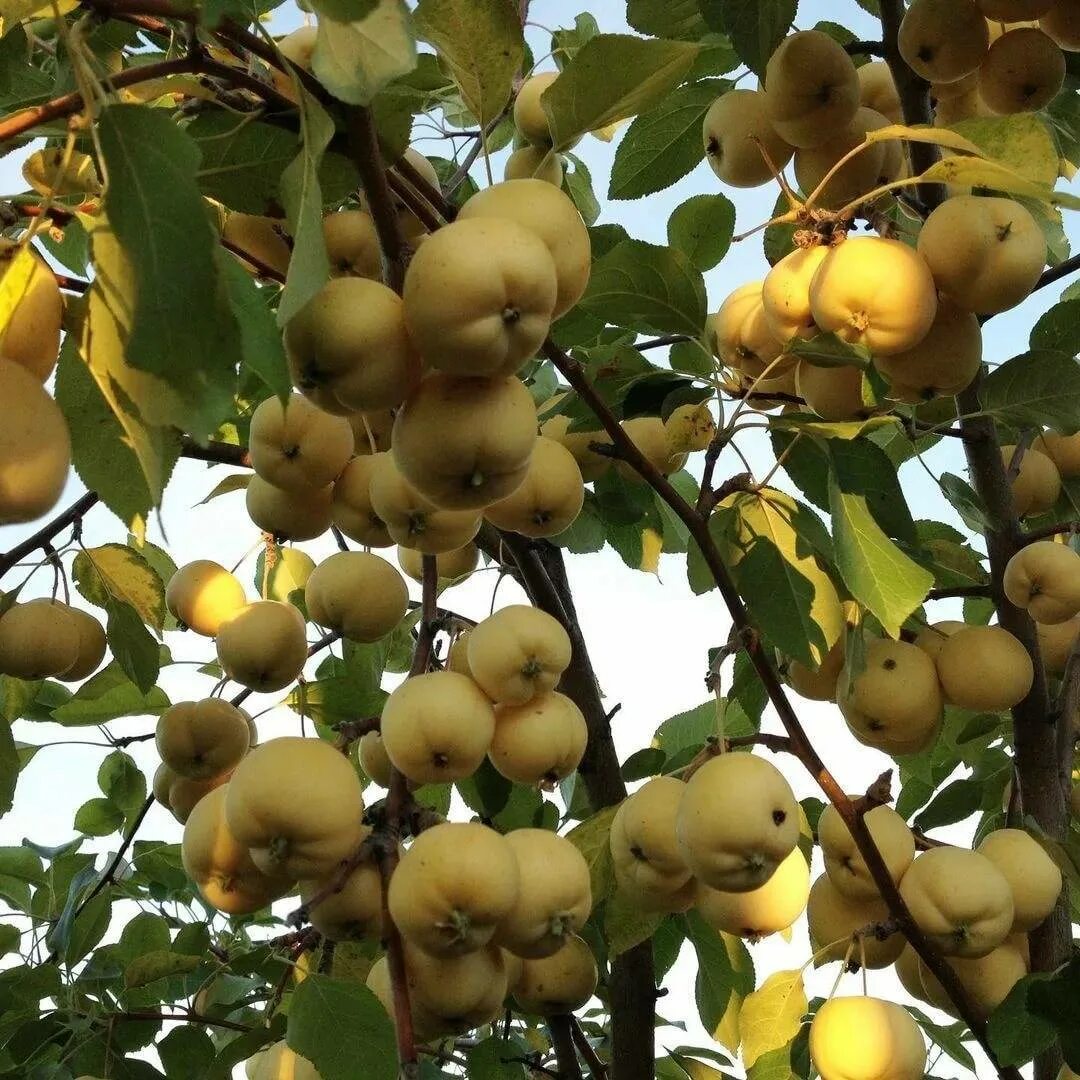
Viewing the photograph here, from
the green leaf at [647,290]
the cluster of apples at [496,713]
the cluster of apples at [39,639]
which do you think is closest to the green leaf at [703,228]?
the green leaf at [647,290]

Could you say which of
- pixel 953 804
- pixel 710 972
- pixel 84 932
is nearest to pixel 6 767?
pixel 84 932

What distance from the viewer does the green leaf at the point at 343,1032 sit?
1.62m

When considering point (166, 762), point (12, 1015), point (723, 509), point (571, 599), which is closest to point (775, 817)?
point (723, 509)

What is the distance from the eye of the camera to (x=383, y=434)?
205 centimetres

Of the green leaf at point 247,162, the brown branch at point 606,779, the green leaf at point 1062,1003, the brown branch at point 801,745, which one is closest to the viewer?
the green leaf at point 247,162

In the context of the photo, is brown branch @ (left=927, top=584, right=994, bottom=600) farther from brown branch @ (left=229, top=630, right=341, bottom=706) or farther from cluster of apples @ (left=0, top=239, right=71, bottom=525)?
cluster of apples @ (left=0, top=239, right=71, bottom=525)

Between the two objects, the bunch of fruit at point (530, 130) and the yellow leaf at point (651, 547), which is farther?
the yellow leaf at point (651, 547)

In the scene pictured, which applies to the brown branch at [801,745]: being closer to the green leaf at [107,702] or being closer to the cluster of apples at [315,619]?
the cluster of apples at [315,619]

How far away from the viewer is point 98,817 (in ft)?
Answer: 12.4

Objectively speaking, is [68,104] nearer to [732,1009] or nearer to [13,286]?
[13,286]

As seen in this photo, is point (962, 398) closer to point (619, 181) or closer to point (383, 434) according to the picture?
point (619, 181)

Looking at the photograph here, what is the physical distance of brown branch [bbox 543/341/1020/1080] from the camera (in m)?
A: 1.84

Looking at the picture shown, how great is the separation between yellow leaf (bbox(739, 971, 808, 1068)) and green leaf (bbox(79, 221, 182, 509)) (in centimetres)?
163

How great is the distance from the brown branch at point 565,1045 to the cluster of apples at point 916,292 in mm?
1309
